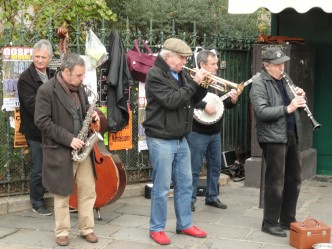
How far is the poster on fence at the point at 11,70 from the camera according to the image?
6500 mm

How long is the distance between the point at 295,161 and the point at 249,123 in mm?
3477

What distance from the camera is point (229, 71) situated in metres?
8.78

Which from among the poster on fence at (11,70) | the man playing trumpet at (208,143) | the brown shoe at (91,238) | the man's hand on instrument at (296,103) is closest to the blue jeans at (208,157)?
the man playing trumpet at (208,143)

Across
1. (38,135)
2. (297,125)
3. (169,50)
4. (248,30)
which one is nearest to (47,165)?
(38,135)

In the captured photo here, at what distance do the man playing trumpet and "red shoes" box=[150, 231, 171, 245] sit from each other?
118 cm

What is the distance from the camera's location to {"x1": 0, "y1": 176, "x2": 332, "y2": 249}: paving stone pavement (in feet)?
18.1

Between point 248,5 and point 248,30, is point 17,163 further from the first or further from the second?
point 248,30

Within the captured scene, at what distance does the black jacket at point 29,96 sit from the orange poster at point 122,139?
45.1 inches

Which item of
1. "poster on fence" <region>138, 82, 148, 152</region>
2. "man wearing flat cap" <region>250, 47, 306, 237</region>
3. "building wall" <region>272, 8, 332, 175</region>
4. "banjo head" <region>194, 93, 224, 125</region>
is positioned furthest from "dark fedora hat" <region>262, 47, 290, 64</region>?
"building wall" <region>272, 8, 332, 175</region>

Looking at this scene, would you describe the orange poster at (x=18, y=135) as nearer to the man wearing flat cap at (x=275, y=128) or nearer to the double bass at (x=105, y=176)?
the double bass at (x=105, y=176)

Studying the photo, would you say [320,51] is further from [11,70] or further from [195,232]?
[11,70]

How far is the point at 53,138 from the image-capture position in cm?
514

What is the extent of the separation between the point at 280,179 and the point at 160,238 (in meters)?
1.26

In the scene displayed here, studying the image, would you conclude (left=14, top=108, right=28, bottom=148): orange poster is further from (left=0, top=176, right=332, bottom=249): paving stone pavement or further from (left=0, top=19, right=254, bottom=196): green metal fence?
(left=0, top=176, right=332, bottom=249): paving stone pavement
